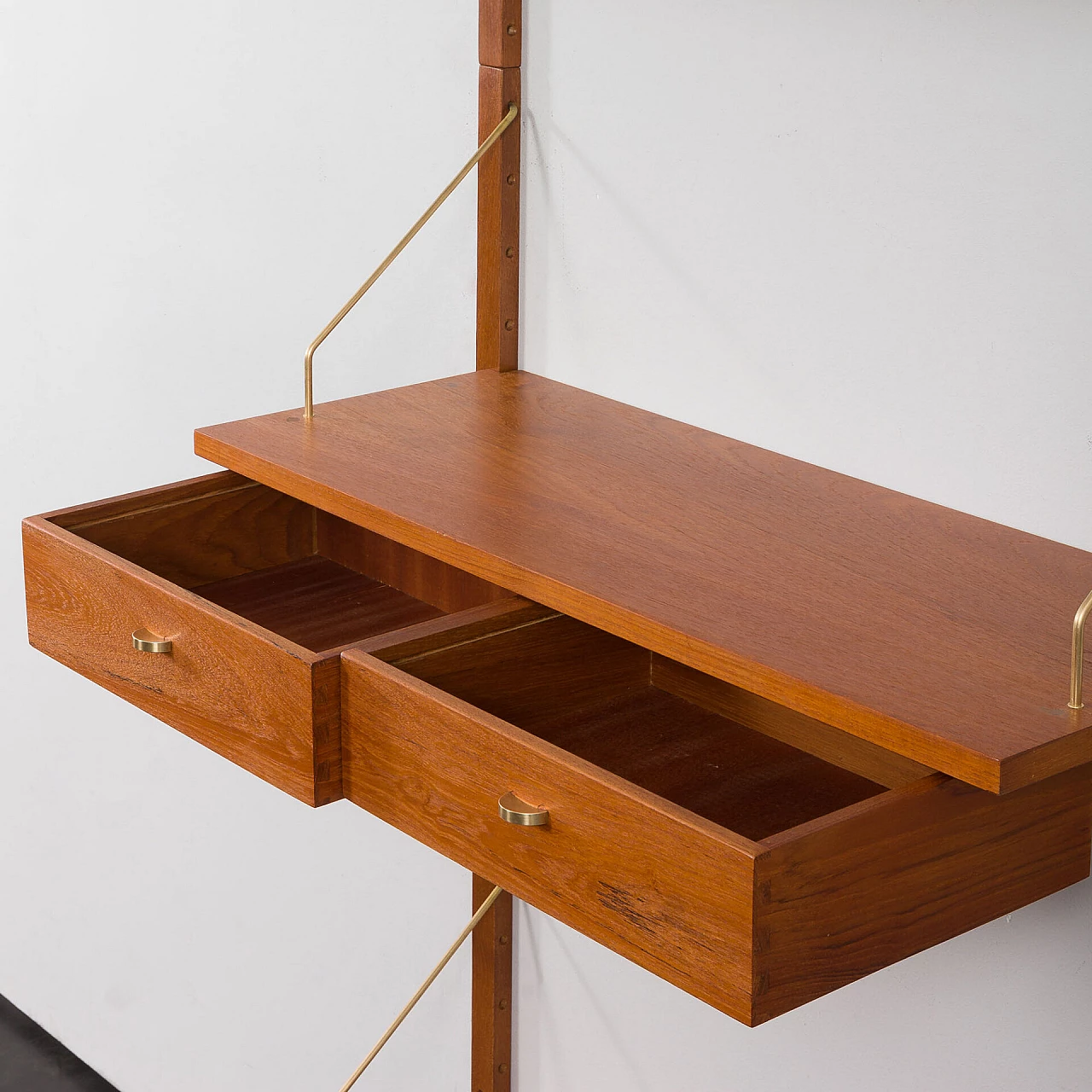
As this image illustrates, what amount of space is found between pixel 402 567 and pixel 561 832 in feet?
2.08

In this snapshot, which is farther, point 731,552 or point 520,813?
point 731,552

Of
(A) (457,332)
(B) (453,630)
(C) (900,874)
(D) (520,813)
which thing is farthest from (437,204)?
(C) (900,874)

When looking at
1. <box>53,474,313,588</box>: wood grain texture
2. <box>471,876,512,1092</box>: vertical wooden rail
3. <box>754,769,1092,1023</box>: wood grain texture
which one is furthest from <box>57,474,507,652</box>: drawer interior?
<box>754,769,1092,1023</box>: wood grain texture

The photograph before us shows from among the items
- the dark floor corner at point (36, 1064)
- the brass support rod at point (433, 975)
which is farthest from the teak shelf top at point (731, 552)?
the dark floor corner at point (36, 1064)

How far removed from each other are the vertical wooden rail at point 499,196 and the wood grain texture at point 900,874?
0.78 meters

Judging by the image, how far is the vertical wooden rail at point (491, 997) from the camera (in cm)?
190

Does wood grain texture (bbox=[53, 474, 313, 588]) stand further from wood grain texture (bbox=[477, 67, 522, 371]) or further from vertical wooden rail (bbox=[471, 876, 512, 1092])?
vertical wooden rail (bbox=[471, 876, 512, 1092])

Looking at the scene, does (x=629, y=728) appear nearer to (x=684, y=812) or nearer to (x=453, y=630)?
(x=453, y=630)

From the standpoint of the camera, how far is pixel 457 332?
1.78 m

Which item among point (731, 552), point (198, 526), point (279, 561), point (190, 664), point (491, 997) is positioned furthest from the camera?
point (491, 997)

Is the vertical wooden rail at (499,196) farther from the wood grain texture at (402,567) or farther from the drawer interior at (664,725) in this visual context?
the drawer interior at (664,725)

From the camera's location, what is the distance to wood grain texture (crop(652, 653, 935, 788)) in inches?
52.1

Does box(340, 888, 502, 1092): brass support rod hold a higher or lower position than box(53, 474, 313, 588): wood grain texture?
lower

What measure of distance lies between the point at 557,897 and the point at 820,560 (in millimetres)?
320
